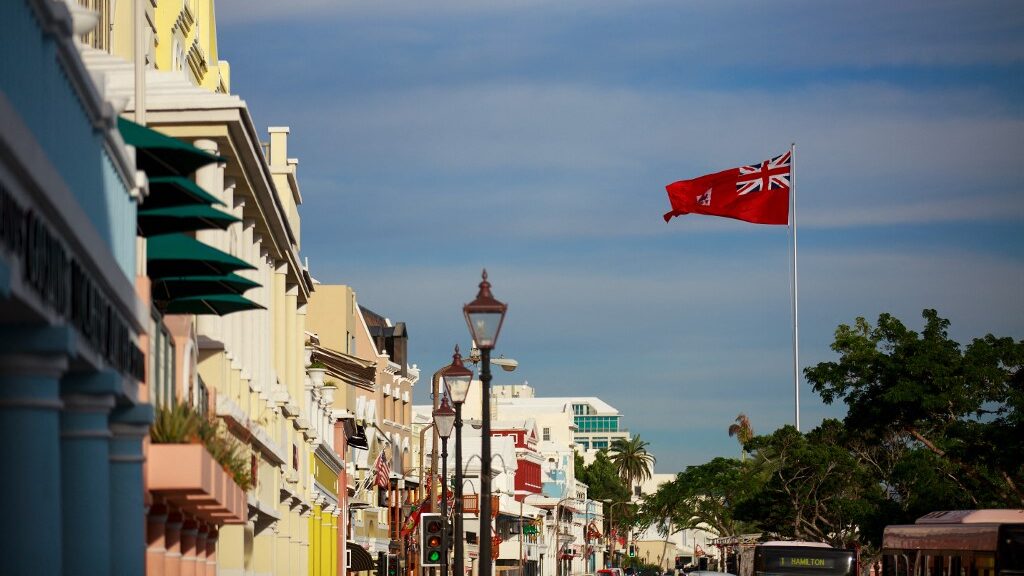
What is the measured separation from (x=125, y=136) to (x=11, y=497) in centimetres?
581

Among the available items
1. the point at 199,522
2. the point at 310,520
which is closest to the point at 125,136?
the point at 199,522

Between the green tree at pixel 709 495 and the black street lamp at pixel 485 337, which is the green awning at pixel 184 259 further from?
the green tree at pixel 709 495

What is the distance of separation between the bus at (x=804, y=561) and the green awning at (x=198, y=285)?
83.1 feet

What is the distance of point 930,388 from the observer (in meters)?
48.9

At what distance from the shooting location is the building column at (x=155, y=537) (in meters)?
19.3

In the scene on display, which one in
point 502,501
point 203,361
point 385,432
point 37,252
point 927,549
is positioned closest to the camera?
point 37,252

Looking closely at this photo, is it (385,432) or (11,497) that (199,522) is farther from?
(385,432)

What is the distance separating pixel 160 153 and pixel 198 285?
388 centimetres

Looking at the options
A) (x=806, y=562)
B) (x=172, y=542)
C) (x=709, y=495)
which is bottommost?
(x=709, y=495)

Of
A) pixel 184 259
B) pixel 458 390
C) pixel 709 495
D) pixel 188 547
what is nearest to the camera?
pixel 184 259

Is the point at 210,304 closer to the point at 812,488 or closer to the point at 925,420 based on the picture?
the point at 925,420

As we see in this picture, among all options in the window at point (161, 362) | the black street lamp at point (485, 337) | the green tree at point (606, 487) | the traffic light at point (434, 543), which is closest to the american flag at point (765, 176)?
the traffic light at point (434, 543)

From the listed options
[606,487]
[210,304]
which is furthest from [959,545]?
[606,487]

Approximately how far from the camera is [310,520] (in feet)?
138
